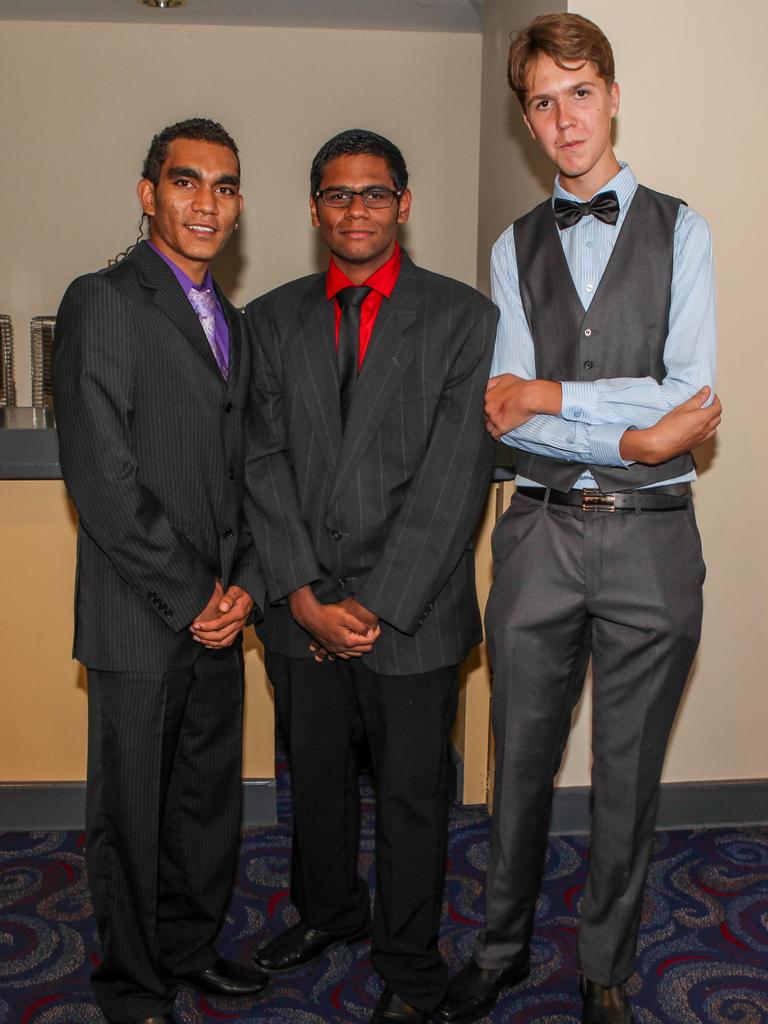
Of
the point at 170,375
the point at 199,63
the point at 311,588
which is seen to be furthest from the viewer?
the point at 199,63

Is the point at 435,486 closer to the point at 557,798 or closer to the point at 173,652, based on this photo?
the point at 173,652

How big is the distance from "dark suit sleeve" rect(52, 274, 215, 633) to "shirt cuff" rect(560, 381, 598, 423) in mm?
838

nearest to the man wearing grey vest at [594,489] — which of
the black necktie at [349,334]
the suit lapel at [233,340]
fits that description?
the black necktie at [349,334]

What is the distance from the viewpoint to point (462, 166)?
491 centimetres

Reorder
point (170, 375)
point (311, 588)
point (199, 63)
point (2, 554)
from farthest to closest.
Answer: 1. point (199, 63)
2. point (2, 554)
3. point (311, 588)
4. point (170, 375)

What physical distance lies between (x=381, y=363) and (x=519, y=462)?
39 cm

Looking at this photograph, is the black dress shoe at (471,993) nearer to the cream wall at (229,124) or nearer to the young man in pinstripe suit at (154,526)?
the young man in pinstripe suit at (154,526)

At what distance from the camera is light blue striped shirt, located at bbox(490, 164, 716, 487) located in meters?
2.12

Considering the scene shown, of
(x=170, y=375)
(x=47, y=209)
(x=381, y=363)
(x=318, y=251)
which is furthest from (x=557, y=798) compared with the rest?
(x=47, y=209)

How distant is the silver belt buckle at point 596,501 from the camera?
2.20m

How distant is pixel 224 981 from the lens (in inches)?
95.8

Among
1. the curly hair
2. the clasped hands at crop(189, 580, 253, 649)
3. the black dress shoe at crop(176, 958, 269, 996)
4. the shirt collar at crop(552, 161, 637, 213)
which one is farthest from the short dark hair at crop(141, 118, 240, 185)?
the black dress shoe at crop(176, 958, 269, 996)

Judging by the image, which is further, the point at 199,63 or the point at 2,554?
the point at 199,63

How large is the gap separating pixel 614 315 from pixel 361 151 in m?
0.63
